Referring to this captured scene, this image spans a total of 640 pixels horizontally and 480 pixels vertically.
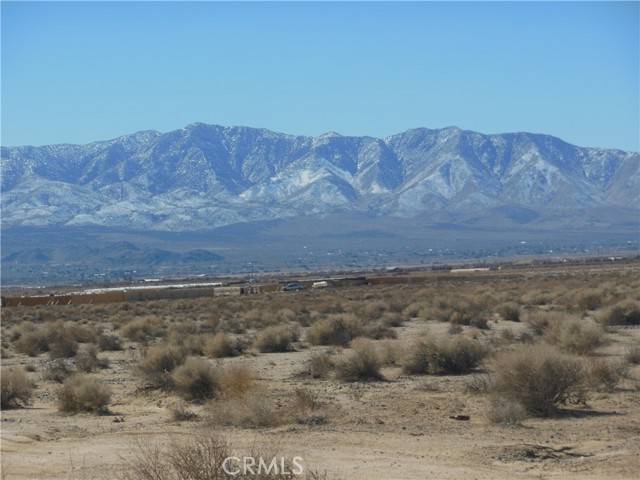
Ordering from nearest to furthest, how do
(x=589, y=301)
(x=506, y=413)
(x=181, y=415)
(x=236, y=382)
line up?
(x=506, y=413) < (x=181, y=415) < (x=236, y=382) < (x=589, y=301)

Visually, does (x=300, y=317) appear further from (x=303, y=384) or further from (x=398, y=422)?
(x=398, y=422)

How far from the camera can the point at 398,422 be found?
2136 cm

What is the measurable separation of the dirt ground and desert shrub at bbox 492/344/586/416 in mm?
359

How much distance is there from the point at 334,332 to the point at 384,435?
20.5 meters

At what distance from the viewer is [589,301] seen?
174ft

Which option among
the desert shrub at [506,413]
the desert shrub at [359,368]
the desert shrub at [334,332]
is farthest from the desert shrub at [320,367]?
the desert shrub at [334,332]

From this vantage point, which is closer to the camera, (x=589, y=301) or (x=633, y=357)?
(x=633, y=357)

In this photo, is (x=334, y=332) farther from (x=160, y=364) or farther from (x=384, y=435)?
(x=384, y=435)

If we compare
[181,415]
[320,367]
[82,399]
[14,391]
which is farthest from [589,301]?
[181,415]

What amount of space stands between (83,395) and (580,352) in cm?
1330

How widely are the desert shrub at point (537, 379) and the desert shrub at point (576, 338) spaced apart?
8878 millimetres

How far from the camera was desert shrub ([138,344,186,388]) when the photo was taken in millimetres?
27422

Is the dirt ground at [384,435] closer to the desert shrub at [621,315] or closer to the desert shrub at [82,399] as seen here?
the desert shrub at [82,399]

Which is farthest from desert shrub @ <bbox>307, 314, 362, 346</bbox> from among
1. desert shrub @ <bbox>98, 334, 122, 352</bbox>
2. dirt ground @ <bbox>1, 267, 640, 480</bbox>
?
dirt ground @ <bbox>1, 267, 640, 480</bbox>
